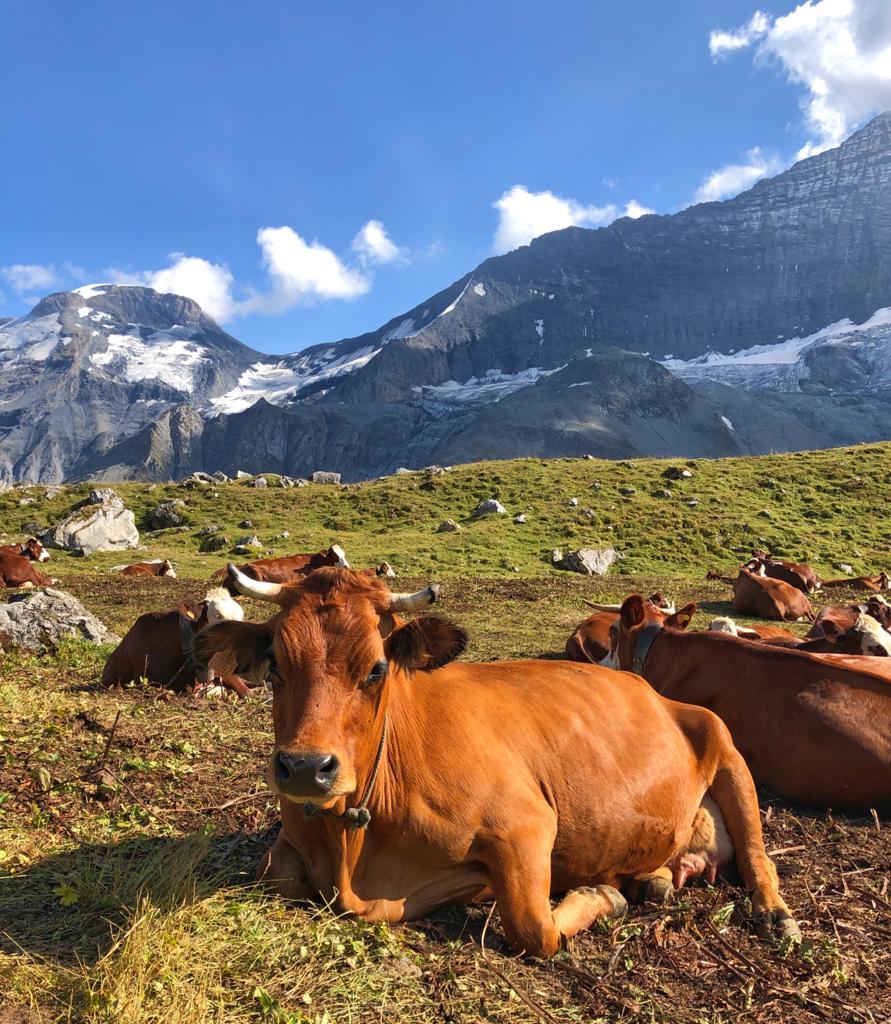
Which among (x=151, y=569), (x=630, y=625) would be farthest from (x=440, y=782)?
(x=151, y=569)

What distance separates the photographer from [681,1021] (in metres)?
4.08

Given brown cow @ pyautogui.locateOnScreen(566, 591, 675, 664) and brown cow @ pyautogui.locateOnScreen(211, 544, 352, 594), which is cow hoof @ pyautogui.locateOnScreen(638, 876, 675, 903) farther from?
brown cow @ pyautogui.locateOnScreen(211, 544, 352, 594)

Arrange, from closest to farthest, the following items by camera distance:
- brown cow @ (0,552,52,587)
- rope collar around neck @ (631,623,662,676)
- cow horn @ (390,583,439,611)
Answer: cow horn @ (390,583,439,611) → rope collar around neck @ (631,623,662,676) → brown cow @ (0,552,52,587)

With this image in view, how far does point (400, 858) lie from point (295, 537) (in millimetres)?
28644

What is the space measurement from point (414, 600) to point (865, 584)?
24462 millimetres

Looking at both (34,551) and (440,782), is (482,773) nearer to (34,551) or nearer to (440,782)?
(440,782)

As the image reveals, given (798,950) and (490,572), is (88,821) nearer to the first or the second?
(798,950)

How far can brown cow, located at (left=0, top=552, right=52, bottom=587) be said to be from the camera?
2316 cm

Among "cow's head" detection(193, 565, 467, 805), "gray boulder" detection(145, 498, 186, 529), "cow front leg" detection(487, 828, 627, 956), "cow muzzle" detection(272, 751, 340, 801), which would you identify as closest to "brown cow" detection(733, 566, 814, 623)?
"cow front leg" detection(487, 828, 627, 956)

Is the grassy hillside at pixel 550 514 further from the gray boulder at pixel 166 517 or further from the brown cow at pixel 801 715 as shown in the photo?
the brown cow at pixel 801 715

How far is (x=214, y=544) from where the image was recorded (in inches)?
1252

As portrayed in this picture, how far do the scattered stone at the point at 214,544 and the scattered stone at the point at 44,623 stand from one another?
56.2ft

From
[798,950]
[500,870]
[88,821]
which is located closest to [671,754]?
[798,950]

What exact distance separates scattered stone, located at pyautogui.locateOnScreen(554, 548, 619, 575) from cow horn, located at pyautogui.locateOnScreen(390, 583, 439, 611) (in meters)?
23.7
